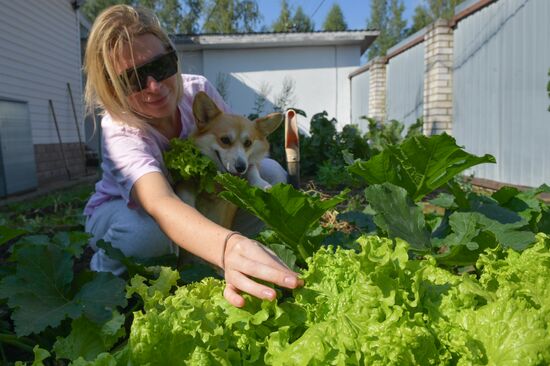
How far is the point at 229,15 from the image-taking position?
121 feet

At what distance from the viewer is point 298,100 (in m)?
18.7

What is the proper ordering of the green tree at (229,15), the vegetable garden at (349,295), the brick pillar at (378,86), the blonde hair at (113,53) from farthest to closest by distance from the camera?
the green tree at (229,15) < the brick pillar at (378,86) < the blonde hair at (113,53) < the vegetable garden at (349,295)

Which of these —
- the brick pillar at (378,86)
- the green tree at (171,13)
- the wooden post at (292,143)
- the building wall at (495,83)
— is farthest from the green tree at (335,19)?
the wooden post at (292,143)

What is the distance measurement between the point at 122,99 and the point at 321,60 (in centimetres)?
1701

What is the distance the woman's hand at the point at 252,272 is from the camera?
1.16m

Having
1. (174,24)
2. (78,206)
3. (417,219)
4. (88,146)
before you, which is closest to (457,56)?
(78,206)

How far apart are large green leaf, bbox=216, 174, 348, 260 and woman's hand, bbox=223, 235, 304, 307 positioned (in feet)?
0.40

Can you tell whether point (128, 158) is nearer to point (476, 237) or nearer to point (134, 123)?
point (134, 123)

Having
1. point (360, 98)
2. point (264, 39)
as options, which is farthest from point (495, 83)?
point (264, 39)

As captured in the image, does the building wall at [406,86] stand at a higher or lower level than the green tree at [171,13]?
lower

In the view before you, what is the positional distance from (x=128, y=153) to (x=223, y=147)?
2.68 feet

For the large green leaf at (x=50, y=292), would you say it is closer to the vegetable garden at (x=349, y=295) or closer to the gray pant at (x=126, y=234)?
the vegetable garden at (x=349, y=295)

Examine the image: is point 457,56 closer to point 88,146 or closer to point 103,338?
point 103,338

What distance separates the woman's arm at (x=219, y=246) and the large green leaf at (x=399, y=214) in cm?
37
